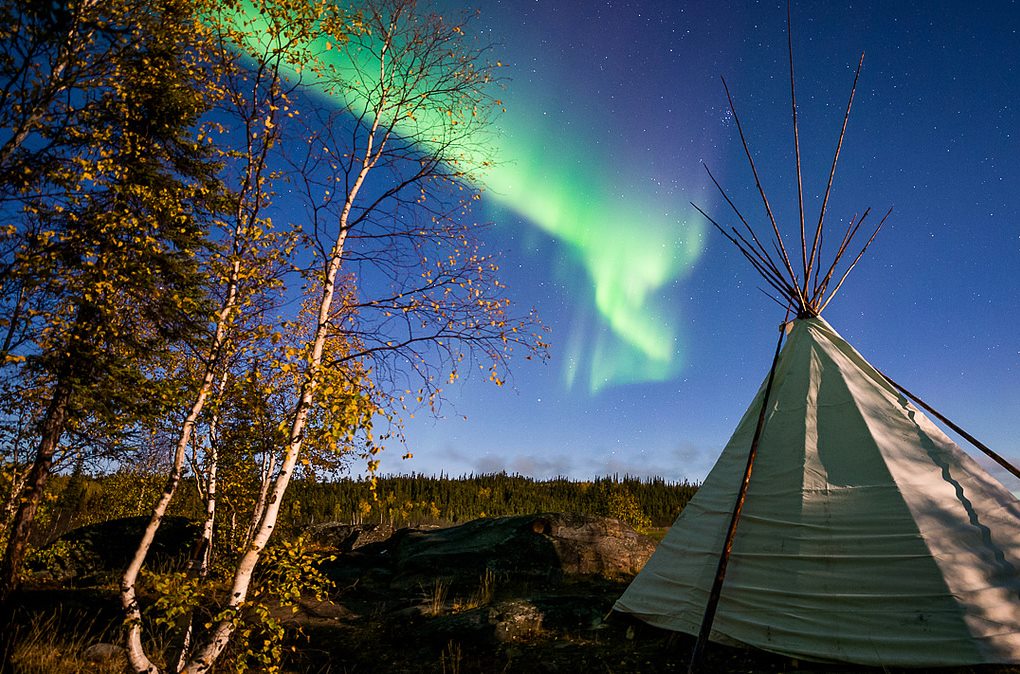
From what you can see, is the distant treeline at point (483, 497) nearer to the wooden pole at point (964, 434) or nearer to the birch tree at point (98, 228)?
the birch tree at point (98, 228)

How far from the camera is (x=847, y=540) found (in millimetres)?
6289

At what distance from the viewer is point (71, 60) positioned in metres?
8.15

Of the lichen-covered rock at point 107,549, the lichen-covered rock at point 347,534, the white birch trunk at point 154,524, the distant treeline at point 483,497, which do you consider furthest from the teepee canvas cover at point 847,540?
the distant treeline at point 483,497

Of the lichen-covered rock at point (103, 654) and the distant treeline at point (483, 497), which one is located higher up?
the distant treeline at point (483, 497)

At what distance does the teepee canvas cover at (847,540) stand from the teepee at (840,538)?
14 millimetres

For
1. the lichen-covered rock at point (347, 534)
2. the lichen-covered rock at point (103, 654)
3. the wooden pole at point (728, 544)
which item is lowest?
the lichen-covered rock at point (103, 654)

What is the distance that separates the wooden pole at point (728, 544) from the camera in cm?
584

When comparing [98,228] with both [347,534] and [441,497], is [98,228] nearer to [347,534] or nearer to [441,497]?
[347,534]

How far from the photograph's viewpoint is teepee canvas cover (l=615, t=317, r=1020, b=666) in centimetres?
561

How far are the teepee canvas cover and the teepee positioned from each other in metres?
0.01

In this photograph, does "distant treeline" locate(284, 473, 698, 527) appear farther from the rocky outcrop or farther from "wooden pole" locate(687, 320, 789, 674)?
"wooden pole" locate(687, 320, 789, 674)

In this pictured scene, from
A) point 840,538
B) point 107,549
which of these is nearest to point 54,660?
point 107,549

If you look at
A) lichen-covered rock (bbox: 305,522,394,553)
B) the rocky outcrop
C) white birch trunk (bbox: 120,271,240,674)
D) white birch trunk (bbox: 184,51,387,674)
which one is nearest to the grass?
white birch trunk (bbox: 120,271,240,674)

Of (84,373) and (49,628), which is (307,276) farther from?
(49,628)
